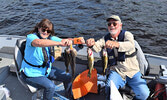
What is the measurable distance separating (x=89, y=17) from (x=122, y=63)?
8217mm

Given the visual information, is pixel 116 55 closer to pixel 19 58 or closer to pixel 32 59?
pixel 32 59

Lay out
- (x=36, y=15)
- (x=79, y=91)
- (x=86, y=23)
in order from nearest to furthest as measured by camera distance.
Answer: (x=79, y=91)
(x=86, y=23)
(x=36, y=15)

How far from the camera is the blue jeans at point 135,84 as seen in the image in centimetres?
336

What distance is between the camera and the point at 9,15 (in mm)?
12164

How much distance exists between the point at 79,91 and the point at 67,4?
10.8 m

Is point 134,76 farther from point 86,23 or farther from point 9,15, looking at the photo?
point 9,15

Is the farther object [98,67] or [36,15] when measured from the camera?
[36,15]

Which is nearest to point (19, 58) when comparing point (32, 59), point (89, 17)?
point (32, 59)

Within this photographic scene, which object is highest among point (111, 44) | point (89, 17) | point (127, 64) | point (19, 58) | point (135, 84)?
point (111, 44)

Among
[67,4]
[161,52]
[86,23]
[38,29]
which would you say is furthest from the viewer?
[67,4]

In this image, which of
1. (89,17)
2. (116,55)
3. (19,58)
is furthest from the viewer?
(89,17)

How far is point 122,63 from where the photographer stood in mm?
3537

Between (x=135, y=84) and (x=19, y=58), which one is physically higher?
(x=19, y=58)

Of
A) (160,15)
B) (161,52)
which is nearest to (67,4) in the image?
(160,15)
